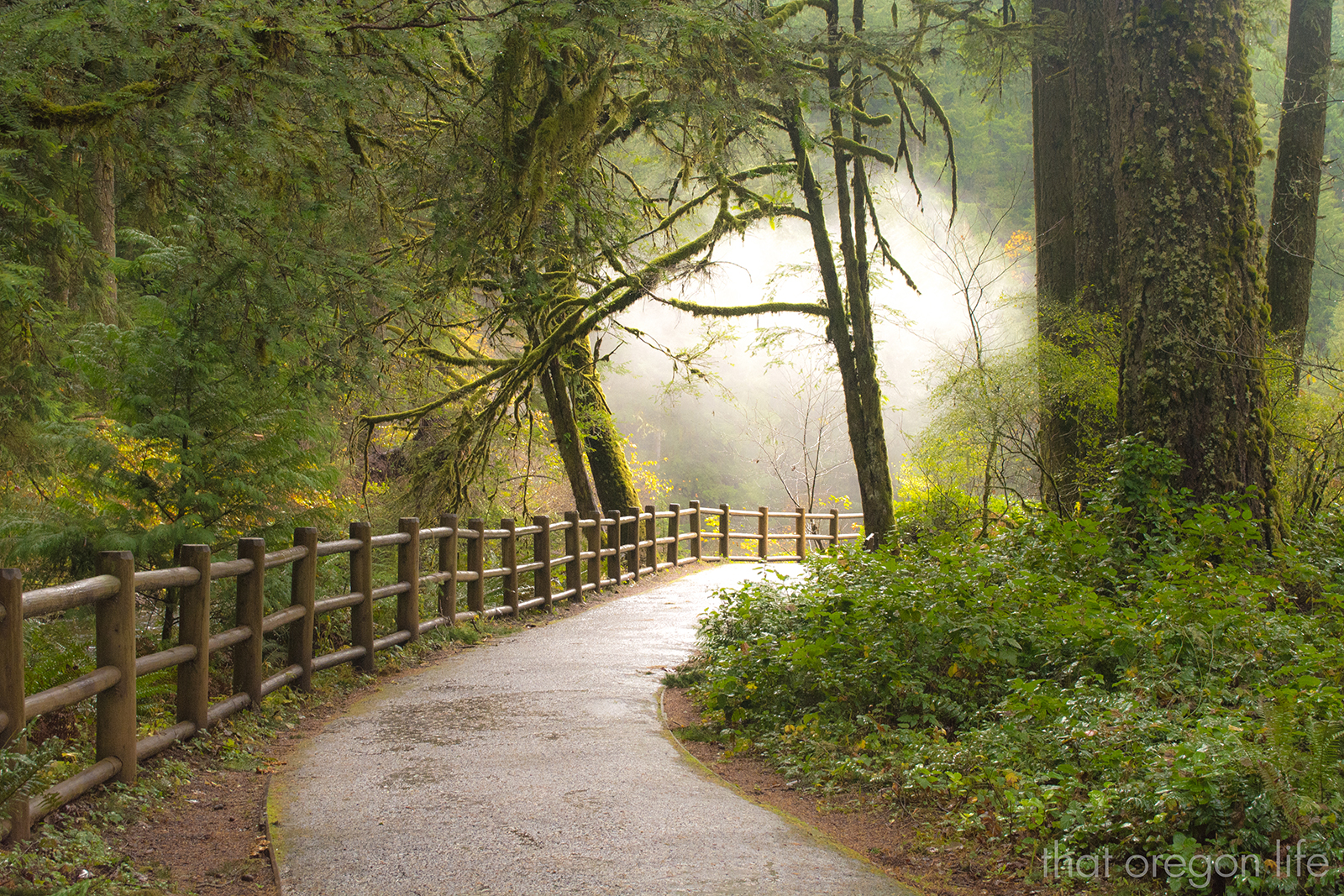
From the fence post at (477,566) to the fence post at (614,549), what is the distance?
4290 millimetres

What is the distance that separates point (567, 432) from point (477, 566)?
4.97 meters

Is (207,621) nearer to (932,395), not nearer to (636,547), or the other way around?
(932,395)

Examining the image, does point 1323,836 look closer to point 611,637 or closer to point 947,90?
point 611,637

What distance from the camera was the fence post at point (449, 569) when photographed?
895 centimetres

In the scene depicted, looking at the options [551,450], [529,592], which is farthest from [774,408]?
[529,592]

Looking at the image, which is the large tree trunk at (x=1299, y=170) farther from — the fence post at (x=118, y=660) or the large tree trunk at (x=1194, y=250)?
the fence post at (x=118, y=660)

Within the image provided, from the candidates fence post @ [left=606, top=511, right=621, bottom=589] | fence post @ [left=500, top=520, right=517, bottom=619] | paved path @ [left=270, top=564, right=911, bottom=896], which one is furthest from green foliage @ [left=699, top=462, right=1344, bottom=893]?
fence post @ [left=606, top=511, right=621, bottom=589]

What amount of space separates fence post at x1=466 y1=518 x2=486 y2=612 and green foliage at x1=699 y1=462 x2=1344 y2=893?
2.92 m

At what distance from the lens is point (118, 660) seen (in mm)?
4238

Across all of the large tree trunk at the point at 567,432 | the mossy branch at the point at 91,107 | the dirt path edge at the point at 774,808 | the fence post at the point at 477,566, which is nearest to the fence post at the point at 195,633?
the mossy branch at the point at 91,107

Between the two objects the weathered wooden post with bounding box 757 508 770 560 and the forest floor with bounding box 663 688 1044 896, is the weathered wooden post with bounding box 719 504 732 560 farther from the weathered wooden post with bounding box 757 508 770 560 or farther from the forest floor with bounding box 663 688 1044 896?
the forest floor with bounding box 663 688 1044 896

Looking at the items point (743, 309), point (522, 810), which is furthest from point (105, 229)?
point (743, 309)

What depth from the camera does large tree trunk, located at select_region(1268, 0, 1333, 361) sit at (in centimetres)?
1012

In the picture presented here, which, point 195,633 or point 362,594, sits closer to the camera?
point 195,633
